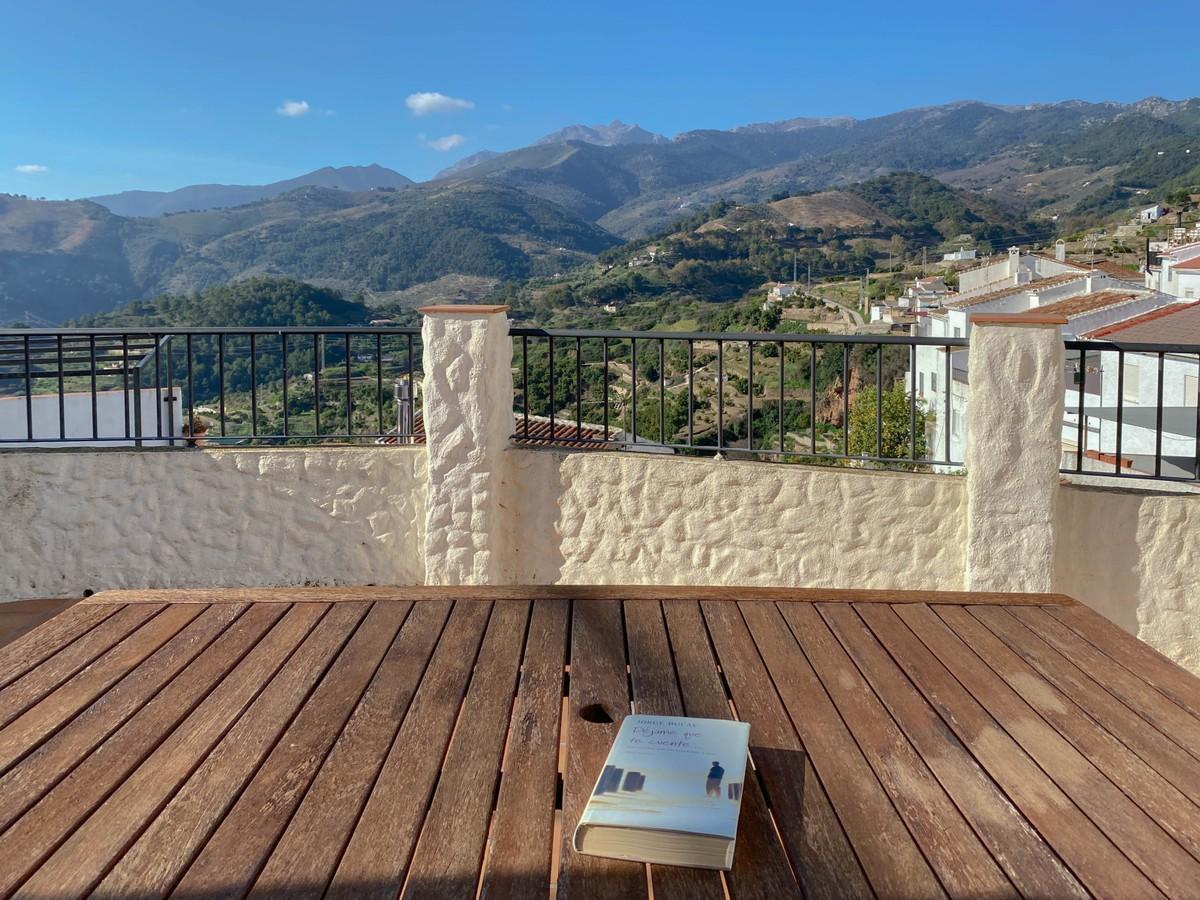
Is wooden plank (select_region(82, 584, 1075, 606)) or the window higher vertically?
the window

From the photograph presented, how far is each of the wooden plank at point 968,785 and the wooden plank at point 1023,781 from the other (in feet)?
0.05

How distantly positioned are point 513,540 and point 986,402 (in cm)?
207

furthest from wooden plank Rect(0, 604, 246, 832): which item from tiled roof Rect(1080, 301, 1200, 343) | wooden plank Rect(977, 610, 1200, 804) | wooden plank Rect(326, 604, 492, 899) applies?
tiled roof Rect(1080, 301, 1200, 343)

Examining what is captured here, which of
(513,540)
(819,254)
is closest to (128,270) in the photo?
(819,254)

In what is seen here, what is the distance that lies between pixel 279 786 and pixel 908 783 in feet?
2.77

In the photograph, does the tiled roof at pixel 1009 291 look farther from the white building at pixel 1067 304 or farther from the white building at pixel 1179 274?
the white building at pixel 1179 274

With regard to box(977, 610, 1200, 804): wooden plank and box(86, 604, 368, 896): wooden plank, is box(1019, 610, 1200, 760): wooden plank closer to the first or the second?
box(977, 610, 1200, 804): wooden plank

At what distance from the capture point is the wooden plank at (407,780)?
3.36 feet

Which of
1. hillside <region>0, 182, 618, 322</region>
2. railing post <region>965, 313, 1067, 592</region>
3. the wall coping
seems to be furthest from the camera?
hillside <region>0, 182, 618, 322</region>

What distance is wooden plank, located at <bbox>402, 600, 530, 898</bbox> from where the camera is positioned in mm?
1022

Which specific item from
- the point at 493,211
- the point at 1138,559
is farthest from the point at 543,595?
the point at 493,211

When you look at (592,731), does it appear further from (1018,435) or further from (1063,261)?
(1063,261)

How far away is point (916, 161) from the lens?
12775cm

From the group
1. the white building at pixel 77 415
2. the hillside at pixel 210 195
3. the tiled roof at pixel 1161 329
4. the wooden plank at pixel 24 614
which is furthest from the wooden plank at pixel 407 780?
the hillside at pixel 210 195
